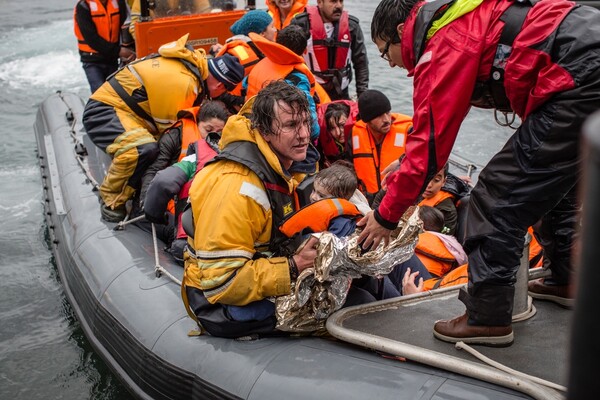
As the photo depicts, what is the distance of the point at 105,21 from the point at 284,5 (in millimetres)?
1463

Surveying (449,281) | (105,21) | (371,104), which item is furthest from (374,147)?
(105,21)

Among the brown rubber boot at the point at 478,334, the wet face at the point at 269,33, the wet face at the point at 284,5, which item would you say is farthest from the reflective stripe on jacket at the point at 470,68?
the wet face at the point at 284,5

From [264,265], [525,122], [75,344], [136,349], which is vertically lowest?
[75,344]

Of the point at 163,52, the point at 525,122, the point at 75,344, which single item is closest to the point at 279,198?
the point at 525,122

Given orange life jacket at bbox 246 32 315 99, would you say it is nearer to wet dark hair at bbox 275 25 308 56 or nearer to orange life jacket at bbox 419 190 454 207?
wet dark hair at bbox 275 25 308 56

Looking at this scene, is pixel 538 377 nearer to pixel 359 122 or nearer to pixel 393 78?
pixel 359 122

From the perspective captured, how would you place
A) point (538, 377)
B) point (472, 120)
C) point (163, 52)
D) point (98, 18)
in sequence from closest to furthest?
1. point (538, 377)
2. point (163, 52)
3. point (98, 18)
4. point (472, 120)

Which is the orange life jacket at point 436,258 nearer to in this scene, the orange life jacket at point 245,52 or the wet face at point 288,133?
the wet face at point 288,133

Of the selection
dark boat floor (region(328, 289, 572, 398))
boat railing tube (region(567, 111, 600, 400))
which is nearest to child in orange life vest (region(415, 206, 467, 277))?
dark boat floor (region(328, 289, 572, 398))

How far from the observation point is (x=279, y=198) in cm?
258

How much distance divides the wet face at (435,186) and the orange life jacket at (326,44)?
1.80m

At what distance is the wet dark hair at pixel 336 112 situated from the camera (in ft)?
14.6

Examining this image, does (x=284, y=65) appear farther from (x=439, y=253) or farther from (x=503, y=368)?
(x=503, y=368)

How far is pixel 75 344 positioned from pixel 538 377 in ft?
9.56
